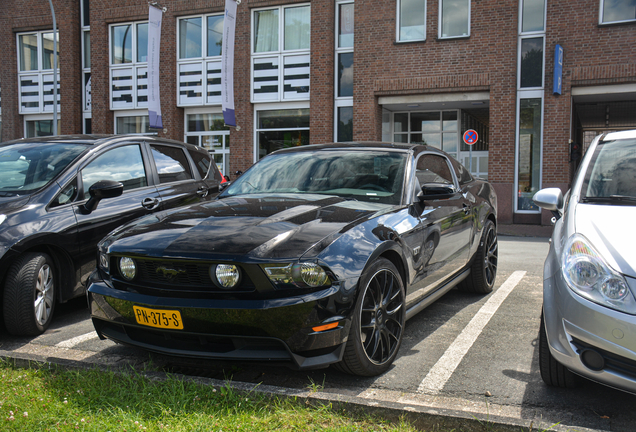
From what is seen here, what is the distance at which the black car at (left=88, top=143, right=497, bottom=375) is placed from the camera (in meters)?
2.91

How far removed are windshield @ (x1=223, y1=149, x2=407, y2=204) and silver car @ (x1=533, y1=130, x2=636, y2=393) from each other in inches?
52.6

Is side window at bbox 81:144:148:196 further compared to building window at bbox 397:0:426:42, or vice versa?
building window at bbox 397:0:426:42

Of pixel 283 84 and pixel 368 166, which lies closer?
pixel 368 166

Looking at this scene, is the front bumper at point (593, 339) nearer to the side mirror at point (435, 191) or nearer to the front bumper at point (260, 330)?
the front bumper at point (260, 330)

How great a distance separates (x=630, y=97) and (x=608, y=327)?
56.0 ft

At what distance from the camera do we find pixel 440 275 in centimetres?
452

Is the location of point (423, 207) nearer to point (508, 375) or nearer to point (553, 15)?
point (508, 375)

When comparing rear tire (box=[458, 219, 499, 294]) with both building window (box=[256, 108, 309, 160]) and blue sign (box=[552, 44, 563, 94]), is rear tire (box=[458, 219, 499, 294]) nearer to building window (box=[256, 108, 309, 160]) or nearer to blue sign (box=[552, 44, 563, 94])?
blue sign (box=[552, 44, 563, 94])

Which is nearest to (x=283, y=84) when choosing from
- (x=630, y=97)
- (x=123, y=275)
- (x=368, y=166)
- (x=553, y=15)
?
(x=553, y=15)

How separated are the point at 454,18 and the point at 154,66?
434 inches

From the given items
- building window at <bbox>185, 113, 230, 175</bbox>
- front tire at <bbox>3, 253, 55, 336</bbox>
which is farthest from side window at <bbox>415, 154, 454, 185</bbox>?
building window at <bbox>185, 113, 230, 175</bbox>

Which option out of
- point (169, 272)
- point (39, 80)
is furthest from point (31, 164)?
point (39, 80)

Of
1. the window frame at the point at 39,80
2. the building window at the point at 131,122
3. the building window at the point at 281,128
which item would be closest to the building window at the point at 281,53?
the building window at the point at 281,128

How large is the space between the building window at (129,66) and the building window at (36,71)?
3.07 metres
